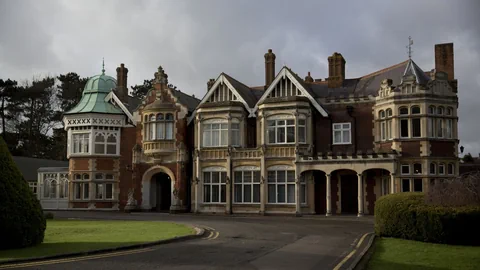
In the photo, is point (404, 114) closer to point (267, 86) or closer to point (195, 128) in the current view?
point (267, 86)

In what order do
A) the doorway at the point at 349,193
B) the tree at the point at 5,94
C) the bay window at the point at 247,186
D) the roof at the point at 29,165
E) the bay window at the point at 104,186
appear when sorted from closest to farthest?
the doorway at the point at 349,193 < the bay window at the point at 247,186 < the bay window at the point at 104,186 < the roof at the point at 29,165 < the tree at the point at 5,94

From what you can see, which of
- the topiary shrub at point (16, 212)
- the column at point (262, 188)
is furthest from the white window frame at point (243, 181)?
the topiary shrub at point (16, 212)

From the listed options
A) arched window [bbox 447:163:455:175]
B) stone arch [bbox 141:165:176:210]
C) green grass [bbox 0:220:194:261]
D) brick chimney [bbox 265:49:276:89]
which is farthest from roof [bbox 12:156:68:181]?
arched window [bbox 447:163:455:175]

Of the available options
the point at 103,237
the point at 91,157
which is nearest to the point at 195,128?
the point at 91,157

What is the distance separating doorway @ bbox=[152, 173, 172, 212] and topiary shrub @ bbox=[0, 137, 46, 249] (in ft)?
91.8

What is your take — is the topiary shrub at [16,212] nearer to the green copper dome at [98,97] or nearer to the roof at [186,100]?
the roof at [186,100]

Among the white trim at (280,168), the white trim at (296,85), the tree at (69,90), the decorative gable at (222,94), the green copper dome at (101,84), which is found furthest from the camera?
the tree at (69,90)

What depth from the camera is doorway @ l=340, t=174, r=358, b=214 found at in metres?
38.9

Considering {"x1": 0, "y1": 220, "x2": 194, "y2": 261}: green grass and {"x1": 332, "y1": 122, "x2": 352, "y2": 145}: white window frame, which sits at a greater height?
{"x1": 332, "y1": 122, "x2": 352, "y2": 145}: white window frame

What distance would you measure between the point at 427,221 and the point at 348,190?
20446 mm

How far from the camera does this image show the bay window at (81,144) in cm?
4434

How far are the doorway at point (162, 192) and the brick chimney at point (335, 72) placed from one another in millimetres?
15870

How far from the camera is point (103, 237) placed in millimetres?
18703

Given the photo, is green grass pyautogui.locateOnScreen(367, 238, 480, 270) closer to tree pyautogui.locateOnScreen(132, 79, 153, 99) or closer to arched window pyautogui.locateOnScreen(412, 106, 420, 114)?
arched window pyautogui.locateOnScreen(412, 106, 420, 114)
